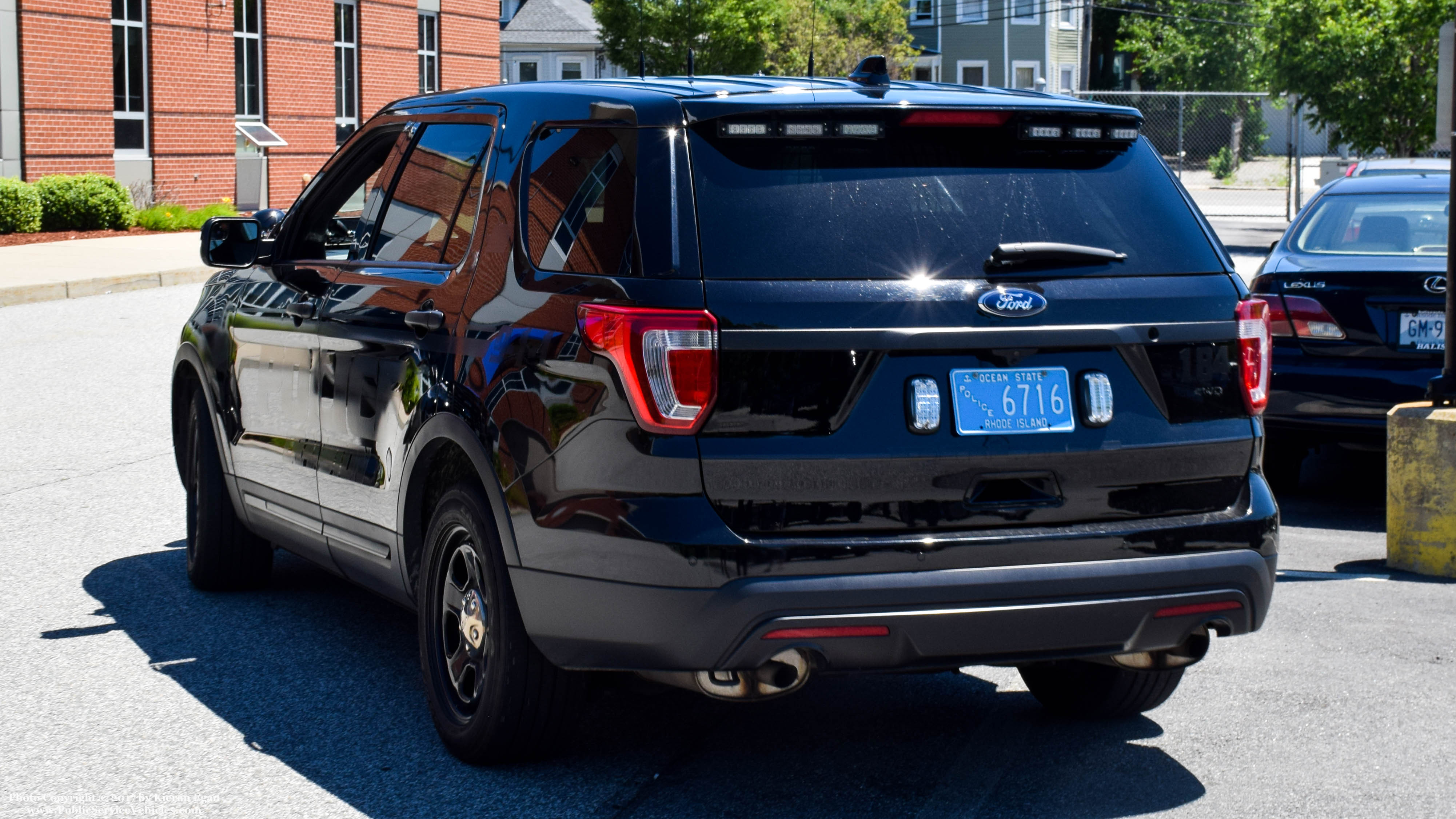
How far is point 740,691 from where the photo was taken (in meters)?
4.01

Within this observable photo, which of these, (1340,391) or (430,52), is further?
(430,52)

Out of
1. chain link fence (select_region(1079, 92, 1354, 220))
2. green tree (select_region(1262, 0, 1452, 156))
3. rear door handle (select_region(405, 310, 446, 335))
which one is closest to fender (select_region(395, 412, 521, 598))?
rear door handle (select_region(405, 310, 446, 335))

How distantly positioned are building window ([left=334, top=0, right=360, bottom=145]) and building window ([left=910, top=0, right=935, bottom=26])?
29786 millimetres

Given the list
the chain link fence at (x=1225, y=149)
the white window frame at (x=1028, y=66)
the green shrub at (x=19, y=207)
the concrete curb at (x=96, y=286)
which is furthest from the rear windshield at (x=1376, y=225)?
the white window frame at (x=1028, y=66)

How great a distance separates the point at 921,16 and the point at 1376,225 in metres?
52.9

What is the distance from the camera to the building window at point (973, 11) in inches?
2308

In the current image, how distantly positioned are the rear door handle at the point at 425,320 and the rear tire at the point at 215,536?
6.26 feet

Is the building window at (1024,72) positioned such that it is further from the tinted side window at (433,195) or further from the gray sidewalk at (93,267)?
the tinted side window at (433,195)

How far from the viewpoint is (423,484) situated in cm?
480

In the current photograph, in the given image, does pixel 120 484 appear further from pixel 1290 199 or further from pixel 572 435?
pixel 1290 199

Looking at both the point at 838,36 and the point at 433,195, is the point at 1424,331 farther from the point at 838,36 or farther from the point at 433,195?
the point at 838,36

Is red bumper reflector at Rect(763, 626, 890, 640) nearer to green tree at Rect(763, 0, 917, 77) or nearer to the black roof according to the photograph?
the black roof

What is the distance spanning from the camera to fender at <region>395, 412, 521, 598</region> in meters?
4.21

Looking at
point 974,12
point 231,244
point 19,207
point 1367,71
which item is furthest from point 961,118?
point 974,12
